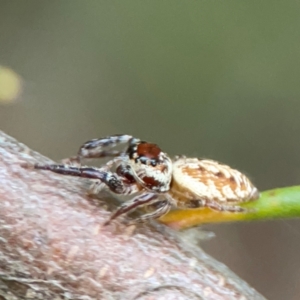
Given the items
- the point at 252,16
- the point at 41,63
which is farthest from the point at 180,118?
the point at 41,63

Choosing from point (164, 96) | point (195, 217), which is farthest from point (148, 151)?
point (164, 96)

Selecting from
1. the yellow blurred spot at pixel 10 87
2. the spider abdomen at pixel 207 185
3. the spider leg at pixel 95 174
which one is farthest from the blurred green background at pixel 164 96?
the spider leg at pixel 95 174

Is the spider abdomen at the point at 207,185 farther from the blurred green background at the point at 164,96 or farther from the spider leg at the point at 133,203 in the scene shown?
the blurred green background at the point at 164,96

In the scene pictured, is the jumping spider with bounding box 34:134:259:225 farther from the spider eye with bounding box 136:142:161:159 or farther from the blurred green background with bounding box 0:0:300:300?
the blurred green background with bounding box 0:0:300:300

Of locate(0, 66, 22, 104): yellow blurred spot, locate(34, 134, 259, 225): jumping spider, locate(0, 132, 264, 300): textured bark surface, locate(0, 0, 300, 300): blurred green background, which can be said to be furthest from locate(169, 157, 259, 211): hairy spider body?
locate(0, 66, 22, 104): yellow blurred spot

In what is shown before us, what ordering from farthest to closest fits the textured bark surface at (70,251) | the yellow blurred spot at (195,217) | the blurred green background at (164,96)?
the blurred green background at (164,96)
the yellow blurred spot at (195,217)
the textured bark surface at (70,251)

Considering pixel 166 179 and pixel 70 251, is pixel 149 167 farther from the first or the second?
pixel 70 251
